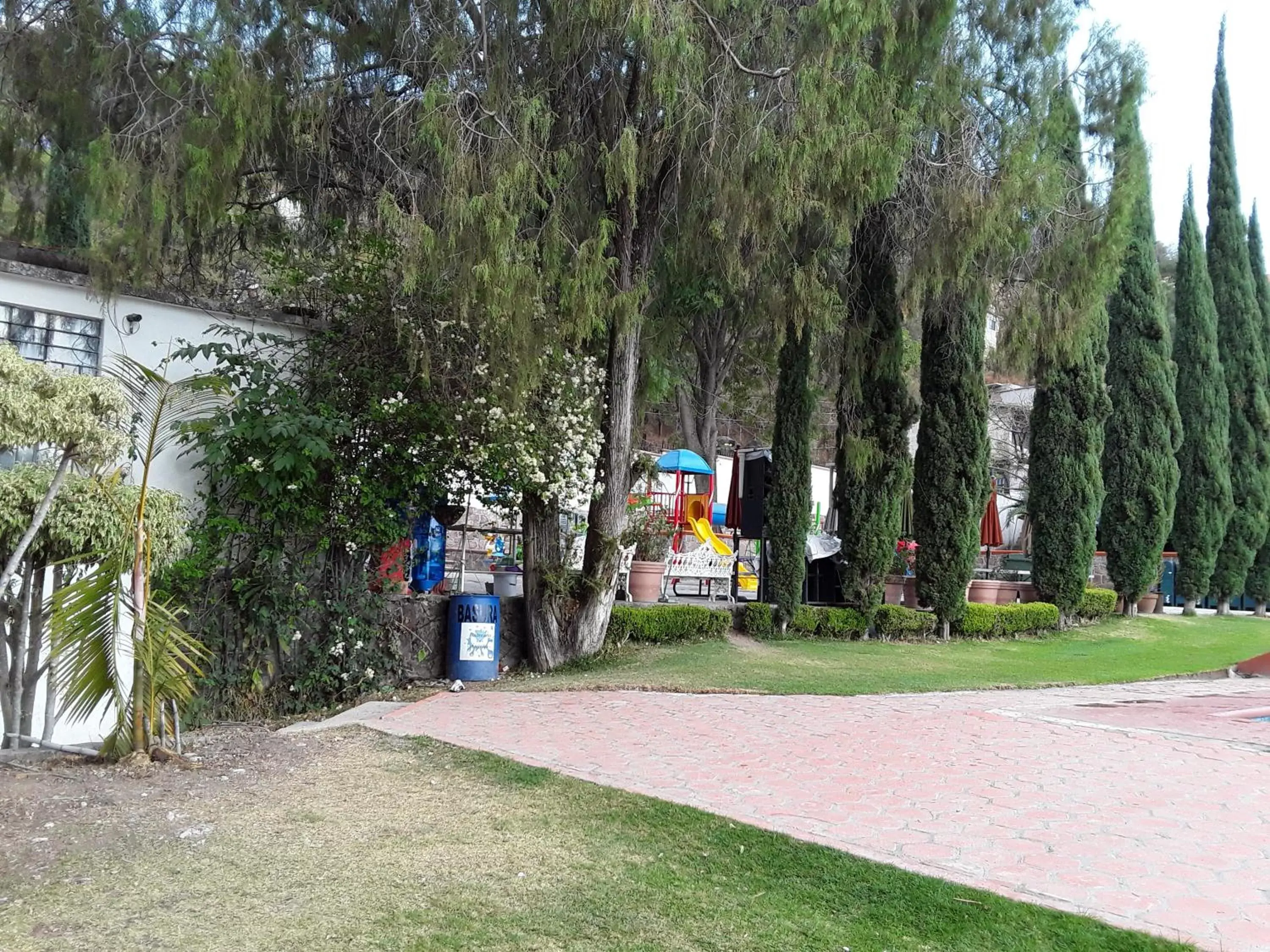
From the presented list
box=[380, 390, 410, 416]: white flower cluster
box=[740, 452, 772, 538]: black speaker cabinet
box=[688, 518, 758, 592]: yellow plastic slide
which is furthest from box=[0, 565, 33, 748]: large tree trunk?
box=[740, 452, 772, 538]: black speaker cabinet

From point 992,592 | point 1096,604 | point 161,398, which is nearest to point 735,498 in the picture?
point 992,592

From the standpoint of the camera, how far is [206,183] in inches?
340

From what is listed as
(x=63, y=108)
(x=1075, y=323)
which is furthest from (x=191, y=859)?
(x=1075, y=323)

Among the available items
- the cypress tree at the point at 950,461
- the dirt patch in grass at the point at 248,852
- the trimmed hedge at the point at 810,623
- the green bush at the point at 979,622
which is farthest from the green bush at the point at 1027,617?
the dirt patch in grass at the point at 248,852

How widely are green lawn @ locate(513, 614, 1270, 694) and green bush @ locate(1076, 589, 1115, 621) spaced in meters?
0.51

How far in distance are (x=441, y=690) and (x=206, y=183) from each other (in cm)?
491

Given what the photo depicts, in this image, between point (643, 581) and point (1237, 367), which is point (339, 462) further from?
point (1237, 367)

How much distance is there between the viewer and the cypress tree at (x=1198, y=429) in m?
20.0

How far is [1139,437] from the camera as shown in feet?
59.8

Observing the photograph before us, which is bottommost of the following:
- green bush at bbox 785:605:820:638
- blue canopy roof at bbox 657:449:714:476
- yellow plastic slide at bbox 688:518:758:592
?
green bush at bbox 785:605:820:638

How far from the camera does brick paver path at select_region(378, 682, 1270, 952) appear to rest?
13.9ft

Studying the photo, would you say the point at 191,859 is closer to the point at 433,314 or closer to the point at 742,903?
the point at 742,903

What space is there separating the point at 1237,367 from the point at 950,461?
11128 mm

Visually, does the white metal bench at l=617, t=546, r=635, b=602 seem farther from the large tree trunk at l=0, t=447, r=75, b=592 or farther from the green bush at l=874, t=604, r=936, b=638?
the large tree trunk at l=0, t=447, r=75, b=592
